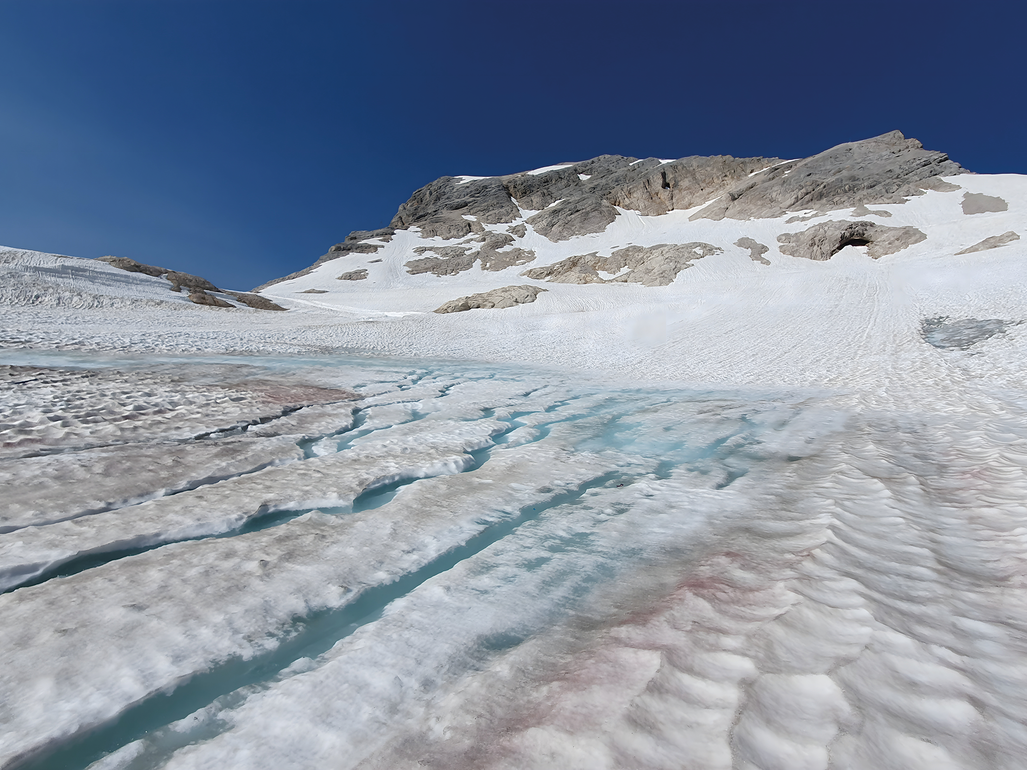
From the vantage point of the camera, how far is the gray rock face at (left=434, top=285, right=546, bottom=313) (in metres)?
32.8

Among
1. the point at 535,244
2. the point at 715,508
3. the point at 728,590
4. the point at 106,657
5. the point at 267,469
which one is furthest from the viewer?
the point at 535,244

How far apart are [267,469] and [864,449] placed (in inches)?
258

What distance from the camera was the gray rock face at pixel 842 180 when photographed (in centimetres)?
5106

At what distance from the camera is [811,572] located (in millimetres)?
2463

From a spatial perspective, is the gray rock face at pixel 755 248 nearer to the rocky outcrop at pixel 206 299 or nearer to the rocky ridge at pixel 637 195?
the rocky ridge at pixel 637 195

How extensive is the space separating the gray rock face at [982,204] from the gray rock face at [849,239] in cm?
975

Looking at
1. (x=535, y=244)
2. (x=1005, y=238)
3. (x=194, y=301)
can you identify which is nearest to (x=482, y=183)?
(x=535, y=244)

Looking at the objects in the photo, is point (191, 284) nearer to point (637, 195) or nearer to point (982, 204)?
point (637, 195)

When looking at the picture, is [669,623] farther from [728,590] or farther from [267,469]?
[267,469]

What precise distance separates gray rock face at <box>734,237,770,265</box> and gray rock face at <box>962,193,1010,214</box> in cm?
1956

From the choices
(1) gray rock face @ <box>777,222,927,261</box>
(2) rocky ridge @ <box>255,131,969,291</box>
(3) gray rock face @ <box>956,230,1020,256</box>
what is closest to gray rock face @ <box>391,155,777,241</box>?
(2) rocky ridge @ <box>255,131,969,291</box>

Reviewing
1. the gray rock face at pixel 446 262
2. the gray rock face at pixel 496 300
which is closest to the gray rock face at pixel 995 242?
the gray rock face at pixel 496 300

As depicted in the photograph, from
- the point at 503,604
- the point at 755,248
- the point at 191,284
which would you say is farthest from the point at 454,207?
the point at 503,604

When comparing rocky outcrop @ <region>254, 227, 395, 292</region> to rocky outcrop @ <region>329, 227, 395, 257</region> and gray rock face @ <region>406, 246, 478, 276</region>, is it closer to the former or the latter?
rocky outcrop @ <region>329, 227, 395, 257</region>
